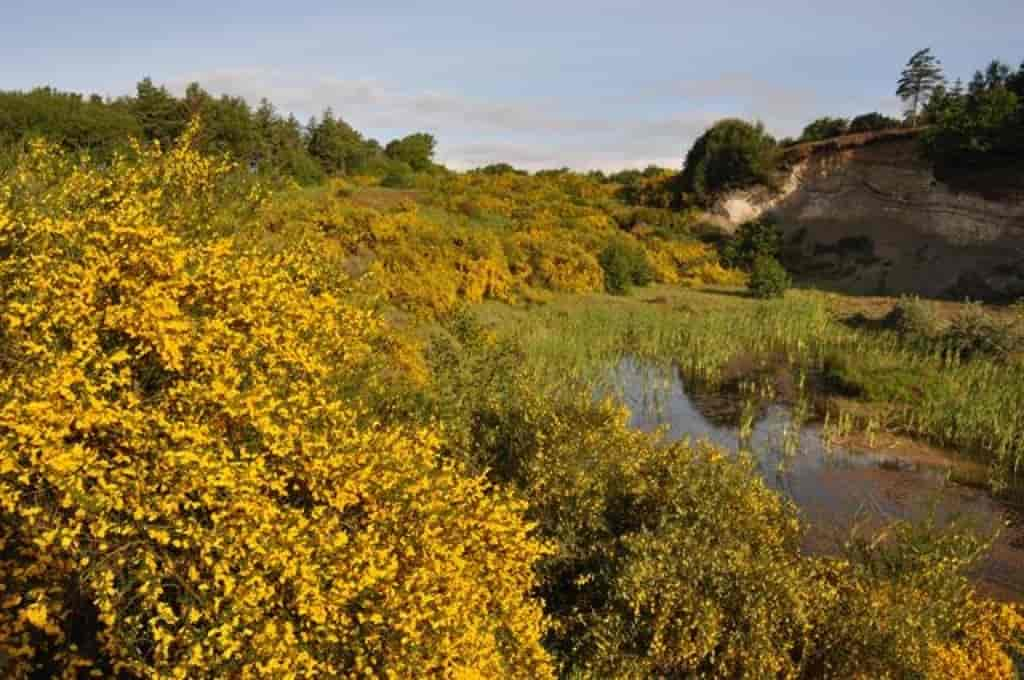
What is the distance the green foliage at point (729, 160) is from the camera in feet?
199

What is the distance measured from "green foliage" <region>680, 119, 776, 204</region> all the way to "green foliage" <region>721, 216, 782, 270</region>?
7.84 meters

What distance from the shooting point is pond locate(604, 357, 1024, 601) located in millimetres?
15625

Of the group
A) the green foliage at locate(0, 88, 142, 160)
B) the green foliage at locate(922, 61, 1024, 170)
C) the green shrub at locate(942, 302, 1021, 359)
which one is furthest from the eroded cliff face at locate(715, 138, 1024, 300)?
the green foliage at locate(0, 88, 142, 160)

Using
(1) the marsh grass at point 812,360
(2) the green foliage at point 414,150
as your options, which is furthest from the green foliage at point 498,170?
(1) the marsh grass at point 812,360

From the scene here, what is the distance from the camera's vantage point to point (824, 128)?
78.6 metres

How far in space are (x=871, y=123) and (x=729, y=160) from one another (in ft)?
62.4

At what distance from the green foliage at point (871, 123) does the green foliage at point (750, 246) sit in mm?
22028

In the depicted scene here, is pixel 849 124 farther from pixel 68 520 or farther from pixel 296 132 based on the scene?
pixel 68 520

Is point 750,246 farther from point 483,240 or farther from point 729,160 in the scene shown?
point 483,240

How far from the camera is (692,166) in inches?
2594

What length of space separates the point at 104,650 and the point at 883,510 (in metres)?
16.7

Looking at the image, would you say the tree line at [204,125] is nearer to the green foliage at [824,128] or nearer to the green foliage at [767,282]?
the green foliage at [767,282]

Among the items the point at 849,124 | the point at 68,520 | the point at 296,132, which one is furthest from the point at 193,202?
the point at 849,124

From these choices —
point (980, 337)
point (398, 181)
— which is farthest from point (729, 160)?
point (980, 337)
